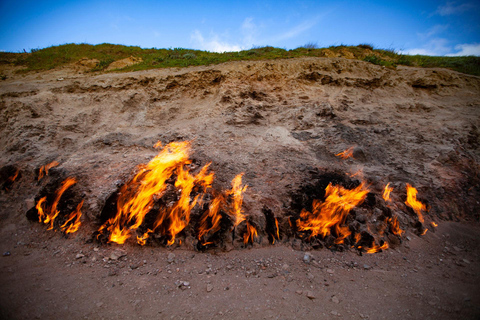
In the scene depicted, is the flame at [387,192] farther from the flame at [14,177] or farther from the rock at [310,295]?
the flame at [14,177]

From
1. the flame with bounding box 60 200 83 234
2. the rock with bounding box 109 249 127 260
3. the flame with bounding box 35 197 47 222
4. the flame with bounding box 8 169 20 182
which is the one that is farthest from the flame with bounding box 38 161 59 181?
the rock with bounding box 109 249 127 260

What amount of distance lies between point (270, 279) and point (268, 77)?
836 cm

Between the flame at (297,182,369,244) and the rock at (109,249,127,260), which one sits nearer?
the rock at (109,249,127,260)

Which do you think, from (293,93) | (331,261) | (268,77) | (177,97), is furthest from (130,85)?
(331,261)

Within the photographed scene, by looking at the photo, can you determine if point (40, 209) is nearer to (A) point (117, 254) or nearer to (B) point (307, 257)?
(A) point (117, 254)

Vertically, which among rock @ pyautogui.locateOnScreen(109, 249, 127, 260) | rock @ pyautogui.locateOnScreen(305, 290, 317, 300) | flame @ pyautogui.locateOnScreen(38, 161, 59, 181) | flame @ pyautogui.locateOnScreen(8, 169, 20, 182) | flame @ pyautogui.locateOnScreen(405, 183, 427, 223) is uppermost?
flame @ pyautogui.locateOnScreen(38, 161, 59, 181)

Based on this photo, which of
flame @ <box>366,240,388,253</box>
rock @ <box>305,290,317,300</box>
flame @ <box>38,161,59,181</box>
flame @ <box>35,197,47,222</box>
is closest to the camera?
rock @ <box>305,290,317,300</box>

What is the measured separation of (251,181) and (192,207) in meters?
1.86

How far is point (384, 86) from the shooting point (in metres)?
9.02

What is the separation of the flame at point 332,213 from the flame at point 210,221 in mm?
2088

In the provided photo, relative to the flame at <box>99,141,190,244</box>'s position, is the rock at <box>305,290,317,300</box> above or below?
below

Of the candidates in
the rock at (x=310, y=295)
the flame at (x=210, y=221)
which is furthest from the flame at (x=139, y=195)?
the rock at (x=310, y=295)

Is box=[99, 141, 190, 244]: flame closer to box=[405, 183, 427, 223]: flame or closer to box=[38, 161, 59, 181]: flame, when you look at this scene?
box=[38, 161, 59, 181]: flame

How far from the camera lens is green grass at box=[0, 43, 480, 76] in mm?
10367
